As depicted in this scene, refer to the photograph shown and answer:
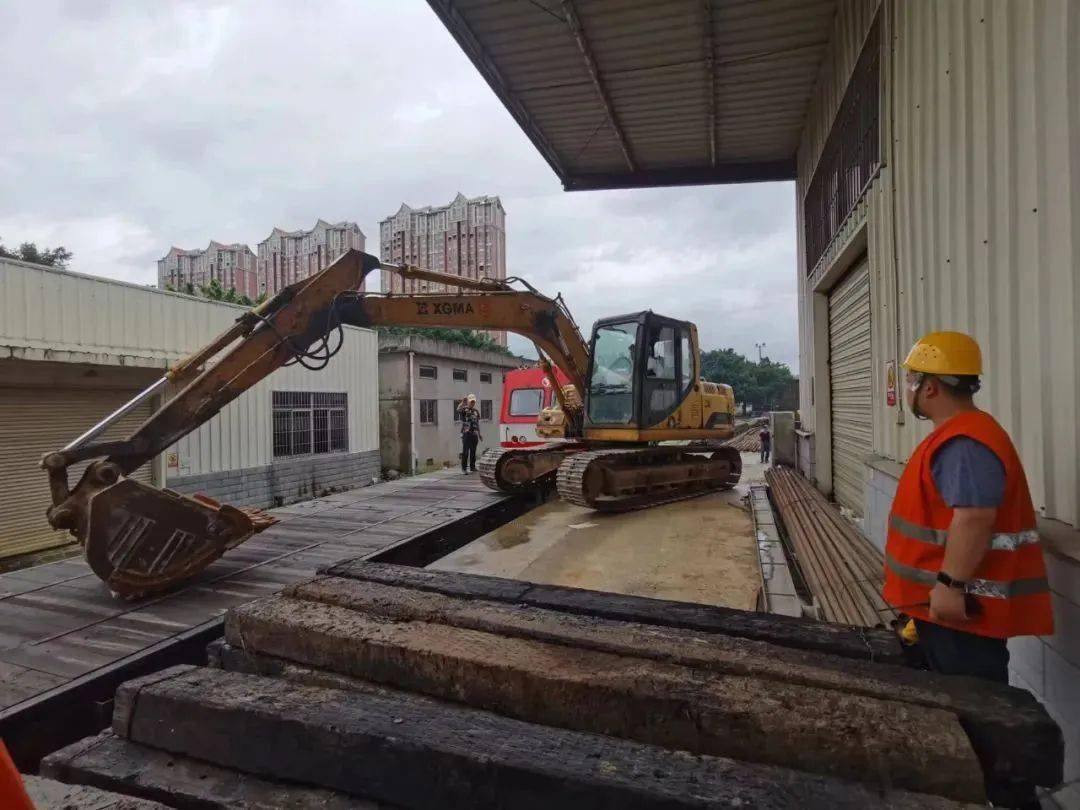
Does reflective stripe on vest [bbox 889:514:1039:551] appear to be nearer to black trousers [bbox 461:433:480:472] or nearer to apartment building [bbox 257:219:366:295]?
black trousers [bbox 461:433:480:472]

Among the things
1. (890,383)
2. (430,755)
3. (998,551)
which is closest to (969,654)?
(998,551)

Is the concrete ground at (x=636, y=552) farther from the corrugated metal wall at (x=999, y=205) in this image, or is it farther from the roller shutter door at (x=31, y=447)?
the roller shutter door at (x=31, y=447)

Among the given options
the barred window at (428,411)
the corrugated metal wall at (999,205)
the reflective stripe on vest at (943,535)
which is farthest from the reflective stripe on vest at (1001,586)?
the barred window at (428,411)

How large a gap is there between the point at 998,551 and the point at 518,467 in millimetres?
7781

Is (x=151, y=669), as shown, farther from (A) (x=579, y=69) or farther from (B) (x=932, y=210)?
(A) (x=579, y=69)

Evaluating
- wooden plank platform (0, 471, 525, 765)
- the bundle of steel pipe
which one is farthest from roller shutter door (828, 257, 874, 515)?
wooden plank platform (0, 471, 525, 765)

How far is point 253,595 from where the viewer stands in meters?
5.02

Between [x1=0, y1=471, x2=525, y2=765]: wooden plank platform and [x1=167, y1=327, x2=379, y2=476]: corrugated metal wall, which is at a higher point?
[x1=167, y1=327, x2=379, y2=476]: corrugated metal wall

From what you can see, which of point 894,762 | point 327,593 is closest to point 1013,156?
point 894,762

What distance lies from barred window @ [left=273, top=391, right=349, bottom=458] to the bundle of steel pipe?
10.5 metres

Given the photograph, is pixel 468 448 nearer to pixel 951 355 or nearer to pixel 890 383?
pixel 890 383

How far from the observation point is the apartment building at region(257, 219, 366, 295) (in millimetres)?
41031

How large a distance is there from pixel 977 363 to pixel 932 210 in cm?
221

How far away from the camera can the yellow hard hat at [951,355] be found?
2.01 metres
